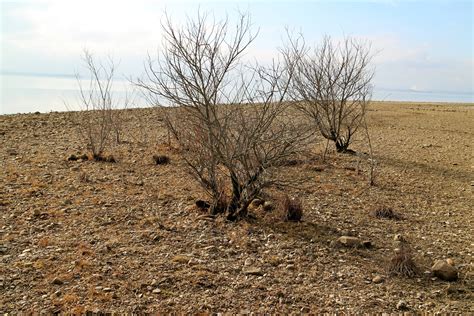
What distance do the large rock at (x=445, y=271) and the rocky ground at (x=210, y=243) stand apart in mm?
83

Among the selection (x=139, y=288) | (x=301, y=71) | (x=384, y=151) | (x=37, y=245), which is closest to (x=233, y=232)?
(x=139, y=288)

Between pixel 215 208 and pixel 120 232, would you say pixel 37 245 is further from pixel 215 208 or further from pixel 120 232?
pixel 215 208

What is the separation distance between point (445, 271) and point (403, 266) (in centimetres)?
39

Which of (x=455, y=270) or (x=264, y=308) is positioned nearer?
(x=264, y=308)

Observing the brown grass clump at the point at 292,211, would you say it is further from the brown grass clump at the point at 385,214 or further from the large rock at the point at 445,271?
the large rock at the point at 445,271

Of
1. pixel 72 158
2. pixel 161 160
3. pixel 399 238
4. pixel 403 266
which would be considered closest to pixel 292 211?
pixel 399 238

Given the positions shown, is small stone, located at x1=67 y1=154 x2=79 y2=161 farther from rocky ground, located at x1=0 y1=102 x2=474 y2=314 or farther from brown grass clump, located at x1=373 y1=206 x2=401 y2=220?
brown grass clump, located at x1=373 y1=206 x2=401 y2=220

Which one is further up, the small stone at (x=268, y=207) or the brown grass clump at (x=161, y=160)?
the brown grass clump at (x=161, y=160)

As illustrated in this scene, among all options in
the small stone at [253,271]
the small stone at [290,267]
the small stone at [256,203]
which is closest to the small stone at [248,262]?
the small stone at [253,271]

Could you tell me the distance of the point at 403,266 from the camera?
4.54 m

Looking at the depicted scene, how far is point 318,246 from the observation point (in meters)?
5.24

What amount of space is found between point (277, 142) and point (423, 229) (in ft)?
7.47

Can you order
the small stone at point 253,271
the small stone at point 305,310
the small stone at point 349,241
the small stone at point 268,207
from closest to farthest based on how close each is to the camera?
the small stone at point 305,310, the small stone at point 253,271, the small stone at point 349,241, the small stone at point 268,207

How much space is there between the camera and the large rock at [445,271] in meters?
4.48
